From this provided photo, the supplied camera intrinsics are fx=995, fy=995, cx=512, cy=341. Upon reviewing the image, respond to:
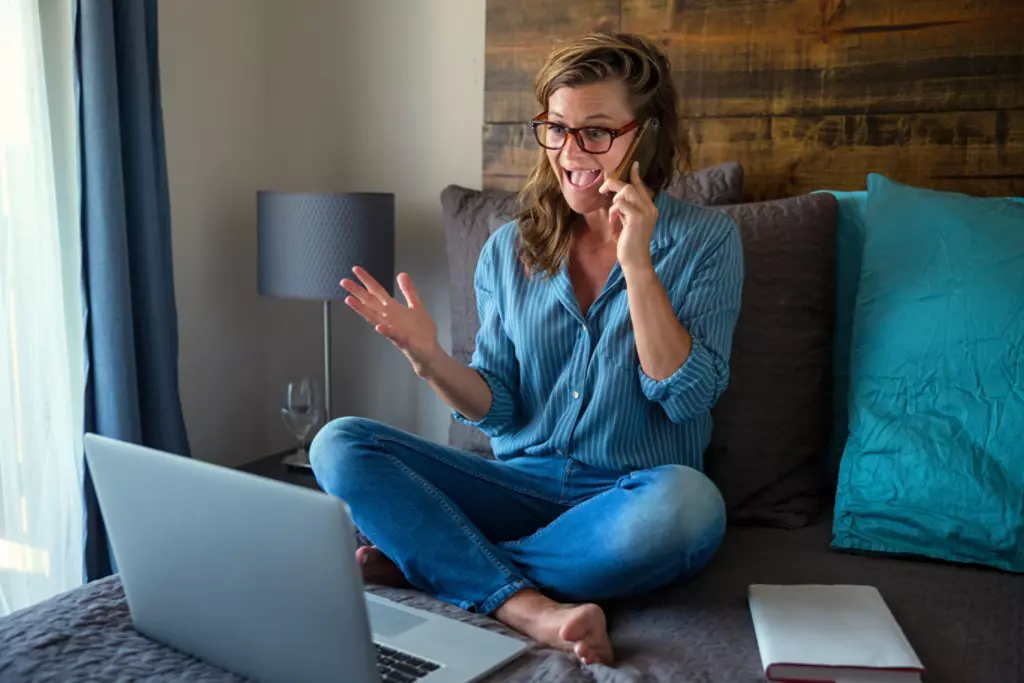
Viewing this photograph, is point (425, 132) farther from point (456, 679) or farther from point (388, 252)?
point (456, 679)

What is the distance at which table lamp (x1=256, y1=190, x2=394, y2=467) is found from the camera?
2.20 meters

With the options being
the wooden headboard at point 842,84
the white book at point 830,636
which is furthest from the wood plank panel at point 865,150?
the white book at point 830,636

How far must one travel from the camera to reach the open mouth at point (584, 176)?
5.15 ft

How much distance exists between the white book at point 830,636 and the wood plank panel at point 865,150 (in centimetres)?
96

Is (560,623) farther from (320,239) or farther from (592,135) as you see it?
(320,239)

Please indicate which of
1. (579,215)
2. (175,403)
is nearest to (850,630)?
(579,215)

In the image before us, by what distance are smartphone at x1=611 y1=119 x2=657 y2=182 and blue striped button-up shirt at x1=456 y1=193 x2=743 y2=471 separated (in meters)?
0.08

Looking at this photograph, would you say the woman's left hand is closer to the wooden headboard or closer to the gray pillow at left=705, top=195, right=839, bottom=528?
the gray pillow at left=705, top=195, right=839, bottom=528

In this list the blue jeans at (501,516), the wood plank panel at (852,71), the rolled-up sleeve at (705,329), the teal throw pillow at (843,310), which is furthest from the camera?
the wood plank panel at (852,71)

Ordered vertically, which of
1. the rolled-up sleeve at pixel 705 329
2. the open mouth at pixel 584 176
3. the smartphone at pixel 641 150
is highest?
the smartphone at pixel 641 150

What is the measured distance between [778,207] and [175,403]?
1349 mm

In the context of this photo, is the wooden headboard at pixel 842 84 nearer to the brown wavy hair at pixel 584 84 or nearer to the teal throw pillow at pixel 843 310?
the teal throw pillow at pixel 843 310

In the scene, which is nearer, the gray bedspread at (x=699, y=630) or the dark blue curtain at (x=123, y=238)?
the gray bedspread at (x=699, y=630)

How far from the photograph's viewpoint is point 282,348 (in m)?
2.74
